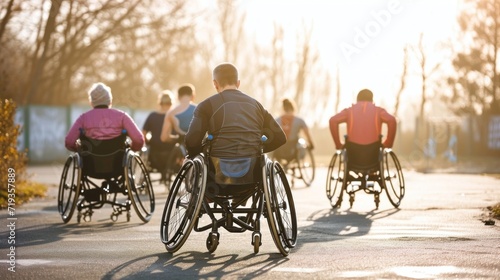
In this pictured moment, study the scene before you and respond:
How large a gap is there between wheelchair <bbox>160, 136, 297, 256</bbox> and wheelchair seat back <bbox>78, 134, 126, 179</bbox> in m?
2.99

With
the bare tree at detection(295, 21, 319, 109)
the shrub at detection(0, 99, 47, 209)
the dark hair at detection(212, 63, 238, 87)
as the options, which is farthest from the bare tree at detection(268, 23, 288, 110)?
the dark hair at detection(212, 63, 238, 87)

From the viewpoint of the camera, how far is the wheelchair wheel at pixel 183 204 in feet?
28.0

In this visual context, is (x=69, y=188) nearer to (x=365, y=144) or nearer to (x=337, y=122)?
(x=337, y=122)

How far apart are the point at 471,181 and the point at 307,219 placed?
9.93 meters

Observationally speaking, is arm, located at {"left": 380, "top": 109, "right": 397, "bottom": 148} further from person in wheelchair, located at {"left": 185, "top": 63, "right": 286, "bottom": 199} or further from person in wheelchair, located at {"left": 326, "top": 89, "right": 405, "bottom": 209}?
person in wheelchair, located at {"left": 185, "top": 63, "right": 286, "bottom": 199}

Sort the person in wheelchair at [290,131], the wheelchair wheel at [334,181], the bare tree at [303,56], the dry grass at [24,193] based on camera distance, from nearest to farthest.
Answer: the wheelchair wheel at [334,181], the dry grass at [24,193], the person in wheelchair at [290,131], the bare tree at [303,56]

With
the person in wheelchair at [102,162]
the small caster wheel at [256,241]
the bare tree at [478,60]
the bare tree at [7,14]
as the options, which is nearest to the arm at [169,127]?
the person in wheelchair at [102,162]

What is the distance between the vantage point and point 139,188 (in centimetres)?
1216

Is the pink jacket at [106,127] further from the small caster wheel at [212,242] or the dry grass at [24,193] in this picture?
the small caster wheel at [212,242]

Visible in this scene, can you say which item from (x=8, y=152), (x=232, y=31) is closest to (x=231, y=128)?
(x=8, y=152)

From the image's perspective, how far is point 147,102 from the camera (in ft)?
161

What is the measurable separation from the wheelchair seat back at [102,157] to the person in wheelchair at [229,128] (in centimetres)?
292

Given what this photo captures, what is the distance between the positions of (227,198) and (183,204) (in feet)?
1.16

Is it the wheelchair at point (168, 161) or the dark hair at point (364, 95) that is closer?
the dark hair at point (364, 95)
